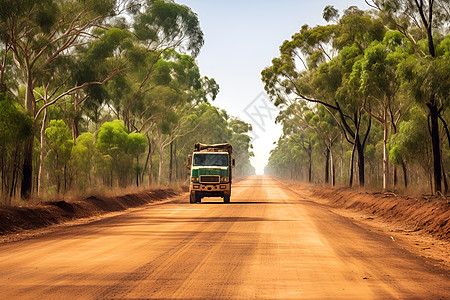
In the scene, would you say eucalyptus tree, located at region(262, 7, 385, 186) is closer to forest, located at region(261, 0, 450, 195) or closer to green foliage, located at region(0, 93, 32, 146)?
forest, located at region(261, 0, 450, 195)

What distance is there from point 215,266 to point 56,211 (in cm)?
1232

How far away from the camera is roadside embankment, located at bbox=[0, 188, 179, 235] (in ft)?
51.3

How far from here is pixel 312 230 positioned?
15008mm

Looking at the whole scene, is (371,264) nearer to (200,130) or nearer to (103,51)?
(103,51)

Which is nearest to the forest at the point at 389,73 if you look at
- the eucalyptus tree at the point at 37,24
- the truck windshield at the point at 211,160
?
the truck windshield at the point at 211,160

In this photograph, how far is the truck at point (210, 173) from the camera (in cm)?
2870

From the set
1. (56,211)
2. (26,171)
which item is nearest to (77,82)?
(26,171)

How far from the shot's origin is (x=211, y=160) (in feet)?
95.7

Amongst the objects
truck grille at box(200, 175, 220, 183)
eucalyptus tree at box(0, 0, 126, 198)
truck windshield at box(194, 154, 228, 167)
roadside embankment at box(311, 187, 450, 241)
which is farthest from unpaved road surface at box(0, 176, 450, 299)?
truck windshield at box(194, 154, 228, 167)

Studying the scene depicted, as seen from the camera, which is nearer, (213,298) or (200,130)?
(213,298)

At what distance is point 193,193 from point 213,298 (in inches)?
910

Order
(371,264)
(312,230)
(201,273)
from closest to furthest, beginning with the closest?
(201,273)
(371,264)
(312,230)

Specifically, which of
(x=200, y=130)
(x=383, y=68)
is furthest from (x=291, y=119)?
(x=383, y=68)

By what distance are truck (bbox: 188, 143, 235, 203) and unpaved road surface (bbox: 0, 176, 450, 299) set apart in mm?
14088
